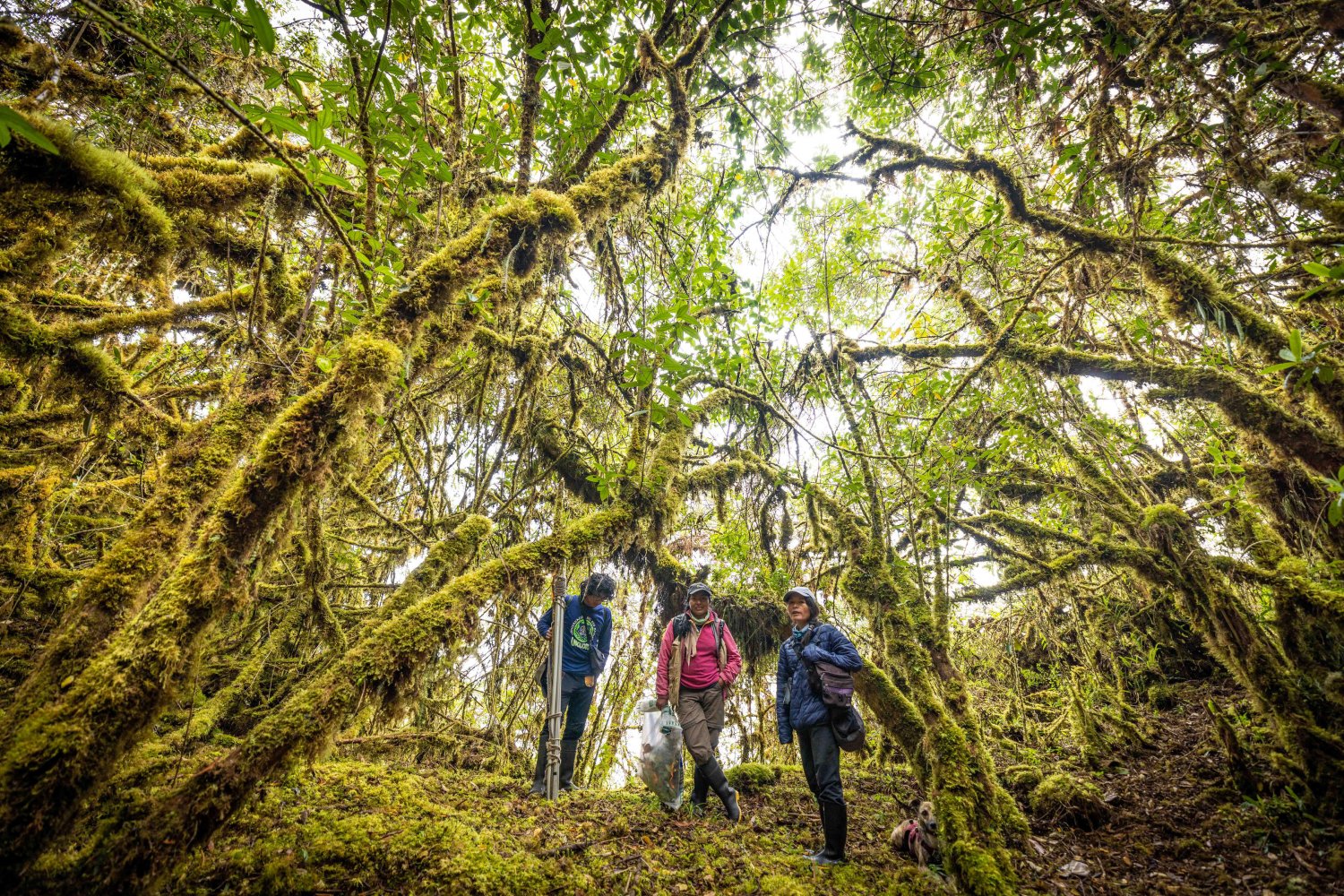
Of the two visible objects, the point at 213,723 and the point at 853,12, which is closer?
the point at 853,12

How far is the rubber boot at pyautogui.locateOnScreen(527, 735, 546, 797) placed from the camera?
473 cm

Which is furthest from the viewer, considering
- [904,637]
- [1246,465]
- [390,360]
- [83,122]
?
[1246,465]

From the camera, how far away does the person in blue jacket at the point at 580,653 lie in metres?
5.27

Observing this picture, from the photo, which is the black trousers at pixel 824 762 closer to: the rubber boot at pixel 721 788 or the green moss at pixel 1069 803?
the rubber boot at pixel 721 788

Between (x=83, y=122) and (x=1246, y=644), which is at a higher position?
(x=83, y=122)

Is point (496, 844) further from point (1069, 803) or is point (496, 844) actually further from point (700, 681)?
point (1069, 803)

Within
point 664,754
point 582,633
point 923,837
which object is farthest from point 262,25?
point 923,837

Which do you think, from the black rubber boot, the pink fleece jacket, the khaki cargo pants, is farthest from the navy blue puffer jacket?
the black rubber boot

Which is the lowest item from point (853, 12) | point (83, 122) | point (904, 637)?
point (904, 637)

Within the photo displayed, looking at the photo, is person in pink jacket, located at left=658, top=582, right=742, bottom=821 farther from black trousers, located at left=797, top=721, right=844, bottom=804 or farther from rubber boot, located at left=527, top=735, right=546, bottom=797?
rubber boot, located at left=527, top=735, right=546, bottom=797

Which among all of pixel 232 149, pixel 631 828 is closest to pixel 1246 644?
pixel 631 828

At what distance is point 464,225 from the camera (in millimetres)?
4801

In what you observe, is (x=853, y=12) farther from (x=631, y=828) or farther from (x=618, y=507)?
(x=631, y=828)

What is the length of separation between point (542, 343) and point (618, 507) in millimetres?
2282
